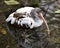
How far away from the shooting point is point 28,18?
3.55 m

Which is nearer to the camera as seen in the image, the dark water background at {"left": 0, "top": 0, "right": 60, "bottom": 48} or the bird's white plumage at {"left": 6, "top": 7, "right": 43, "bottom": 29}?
the dark water background at {"left": 0, "top": 0, "right": 60, "bottom": 48}

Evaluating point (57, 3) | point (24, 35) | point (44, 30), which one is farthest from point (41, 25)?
point (57, 3)

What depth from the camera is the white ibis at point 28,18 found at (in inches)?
139

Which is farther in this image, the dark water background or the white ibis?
the white ibis

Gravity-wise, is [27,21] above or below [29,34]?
above

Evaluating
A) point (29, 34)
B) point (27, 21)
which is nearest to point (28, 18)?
point (27, 21)

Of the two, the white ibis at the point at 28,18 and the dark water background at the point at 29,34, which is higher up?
the white ibis at the point at 28,18

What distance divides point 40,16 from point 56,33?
421 mm

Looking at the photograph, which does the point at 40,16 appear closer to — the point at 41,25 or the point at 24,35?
the point at 41,25

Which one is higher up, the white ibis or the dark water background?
the white ibis

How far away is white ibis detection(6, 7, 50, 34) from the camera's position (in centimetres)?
353

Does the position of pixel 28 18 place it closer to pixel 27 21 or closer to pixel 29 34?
pixel 27 21

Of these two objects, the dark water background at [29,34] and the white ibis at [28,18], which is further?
the white ibis at [28,18]

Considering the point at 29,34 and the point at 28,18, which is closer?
the point at 29,34
